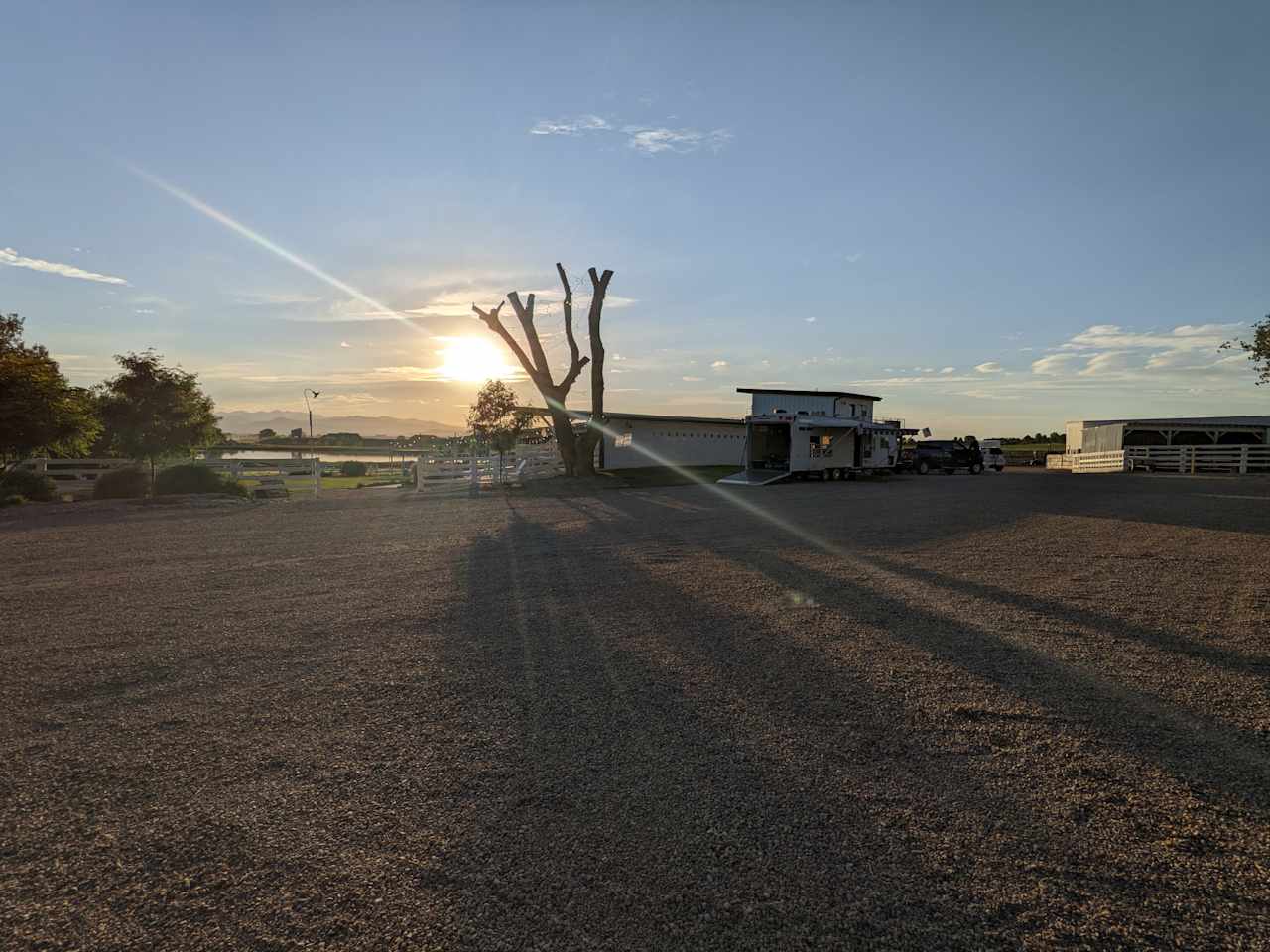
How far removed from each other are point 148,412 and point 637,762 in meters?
24.3

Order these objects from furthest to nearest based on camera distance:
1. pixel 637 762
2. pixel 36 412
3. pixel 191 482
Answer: pixel 191 482 < pixel 36 412 < pixel 637 762

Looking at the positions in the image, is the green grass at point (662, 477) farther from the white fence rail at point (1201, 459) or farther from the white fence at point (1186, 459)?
the white fence rail at point (1201, 459)

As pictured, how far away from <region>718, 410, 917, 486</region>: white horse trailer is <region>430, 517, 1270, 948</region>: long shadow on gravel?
21.5 metres

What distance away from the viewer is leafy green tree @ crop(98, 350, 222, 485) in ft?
70.4

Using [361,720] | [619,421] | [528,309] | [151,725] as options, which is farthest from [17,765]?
[619,421]

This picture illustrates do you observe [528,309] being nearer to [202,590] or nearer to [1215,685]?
[202,590]

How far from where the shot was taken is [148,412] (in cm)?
2173

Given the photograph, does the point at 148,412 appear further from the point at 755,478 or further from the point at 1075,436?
the point at 1075,436

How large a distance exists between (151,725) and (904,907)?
4.16 metres

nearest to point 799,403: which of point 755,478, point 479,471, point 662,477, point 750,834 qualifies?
point 662,477

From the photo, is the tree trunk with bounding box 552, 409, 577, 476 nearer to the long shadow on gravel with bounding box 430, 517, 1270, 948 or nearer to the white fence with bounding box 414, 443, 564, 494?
the white fence with bounding box 414, 443, 564, 494

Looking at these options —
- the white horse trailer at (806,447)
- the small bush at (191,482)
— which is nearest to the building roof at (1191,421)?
the white horse trailer at (806,447)

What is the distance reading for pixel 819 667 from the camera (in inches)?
198

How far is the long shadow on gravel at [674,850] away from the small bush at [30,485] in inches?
847
